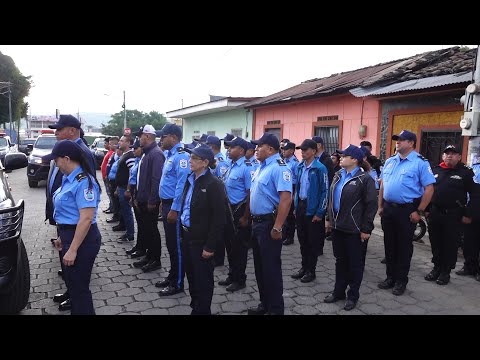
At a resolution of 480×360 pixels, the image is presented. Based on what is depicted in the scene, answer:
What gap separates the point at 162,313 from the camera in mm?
3877

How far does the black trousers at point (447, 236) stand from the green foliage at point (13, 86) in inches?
1547

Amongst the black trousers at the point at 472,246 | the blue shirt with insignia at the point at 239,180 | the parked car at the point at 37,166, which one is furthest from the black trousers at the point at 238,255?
the parked car at the point at 37,166

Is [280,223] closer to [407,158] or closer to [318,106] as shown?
[407,158]

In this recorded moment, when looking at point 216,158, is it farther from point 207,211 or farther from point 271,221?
point 207,211

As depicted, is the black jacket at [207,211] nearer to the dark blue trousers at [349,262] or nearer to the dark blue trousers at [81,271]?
the dark blue trousers at [81,271]

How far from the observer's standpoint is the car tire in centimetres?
349

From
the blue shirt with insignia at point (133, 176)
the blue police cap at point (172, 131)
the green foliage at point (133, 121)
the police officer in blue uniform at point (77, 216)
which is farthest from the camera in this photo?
the green foliage at point (133, 121)

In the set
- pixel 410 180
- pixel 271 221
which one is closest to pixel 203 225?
pixel 271 221

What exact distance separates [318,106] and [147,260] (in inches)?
319

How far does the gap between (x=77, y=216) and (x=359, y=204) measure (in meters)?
2.89

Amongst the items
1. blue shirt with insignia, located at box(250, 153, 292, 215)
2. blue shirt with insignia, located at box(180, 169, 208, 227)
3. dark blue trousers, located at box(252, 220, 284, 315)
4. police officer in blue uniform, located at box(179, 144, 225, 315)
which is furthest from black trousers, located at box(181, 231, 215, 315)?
blue shirt with insignia, located at box(250, 153, 292, 215)

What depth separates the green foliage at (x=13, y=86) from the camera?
35.2 metres

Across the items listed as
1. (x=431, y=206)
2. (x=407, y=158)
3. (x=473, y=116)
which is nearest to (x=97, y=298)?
(x=407, y=158)

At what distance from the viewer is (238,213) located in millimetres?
4926
